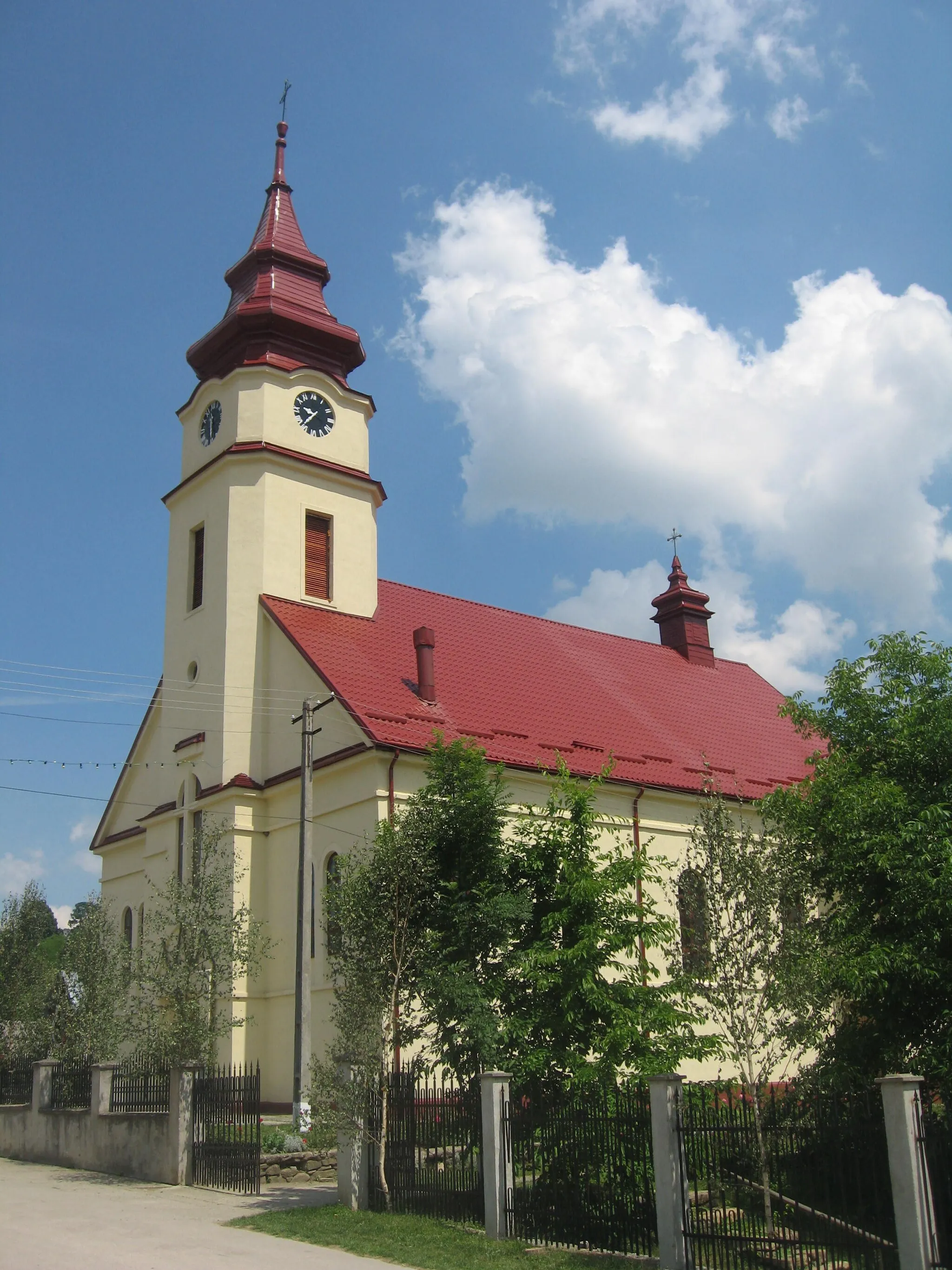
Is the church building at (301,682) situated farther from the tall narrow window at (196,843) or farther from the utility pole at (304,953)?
the utility pole at (304,953)

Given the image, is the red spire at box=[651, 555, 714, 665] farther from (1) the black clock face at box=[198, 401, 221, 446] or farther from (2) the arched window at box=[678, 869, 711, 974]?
(2) the arched window at box=[678, 869, 711, 974]

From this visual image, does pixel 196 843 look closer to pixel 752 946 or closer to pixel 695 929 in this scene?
pixel 695 929

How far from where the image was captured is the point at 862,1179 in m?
11.1

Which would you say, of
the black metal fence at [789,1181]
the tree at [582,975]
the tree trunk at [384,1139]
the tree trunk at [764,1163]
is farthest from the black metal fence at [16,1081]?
the tree trunk at [764,1163]

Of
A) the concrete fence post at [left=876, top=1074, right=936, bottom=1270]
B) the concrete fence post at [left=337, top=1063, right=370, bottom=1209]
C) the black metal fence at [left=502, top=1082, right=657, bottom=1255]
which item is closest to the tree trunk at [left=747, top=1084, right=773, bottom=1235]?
the black metal fence at [left=502, top=1082, right=657, bottom=1255]

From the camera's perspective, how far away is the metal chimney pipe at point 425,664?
26.2m

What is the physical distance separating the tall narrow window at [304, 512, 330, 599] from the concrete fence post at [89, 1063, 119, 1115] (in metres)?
12.4

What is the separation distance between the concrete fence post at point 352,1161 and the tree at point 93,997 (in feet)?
23.6

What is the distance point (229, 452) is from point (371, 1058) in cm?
1685

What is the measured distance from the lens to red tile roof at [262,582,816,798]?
2575 centimetres

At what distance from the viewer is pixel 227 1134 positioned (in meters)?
16.2

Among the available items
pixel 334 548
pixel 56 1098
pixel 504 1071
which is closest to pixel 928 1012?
pixel 504 1071

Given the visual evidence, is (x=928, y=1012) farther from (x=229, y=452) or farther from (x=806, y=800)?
(x=229, y=452)

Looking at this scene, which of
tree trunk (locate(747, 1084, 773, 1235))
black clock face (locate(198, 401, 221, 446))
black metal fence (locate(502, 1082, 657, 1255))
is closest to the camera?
tree trunk (locate(747, 1084, 773, 1235))
